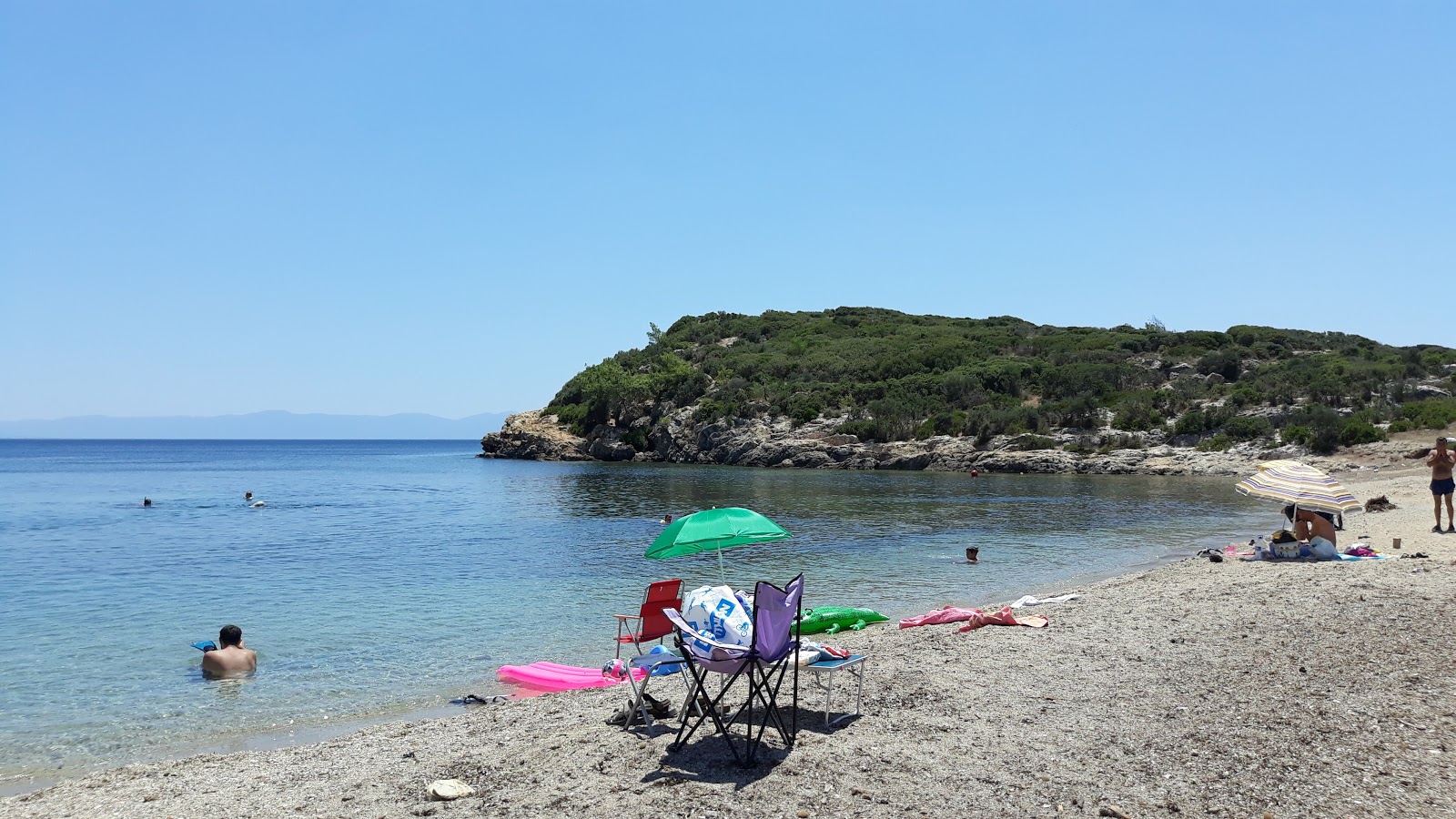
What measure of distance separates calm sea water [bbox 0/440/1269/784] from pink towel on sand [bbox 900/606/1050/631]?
2428 mm

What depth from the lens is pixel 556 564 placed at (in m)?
20.5

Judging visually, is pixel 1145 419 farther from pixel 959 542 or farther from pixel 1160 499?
pixel 959 542

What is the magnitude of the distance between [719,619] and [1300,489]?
12.3 meters

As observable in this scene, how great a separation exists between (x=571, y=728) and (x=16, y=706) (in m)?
6.73

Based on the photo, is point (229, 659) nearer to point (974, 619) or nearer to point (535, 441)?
point (974, 619)

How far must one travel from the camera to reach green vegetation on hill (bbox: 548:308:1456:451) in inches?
2037

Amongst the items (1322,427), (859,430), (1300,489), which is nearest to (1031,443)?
(859,430)

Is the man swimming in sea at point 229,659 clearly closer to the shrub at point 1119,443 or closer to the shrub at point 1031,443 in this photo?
the shrub at point 1119,443

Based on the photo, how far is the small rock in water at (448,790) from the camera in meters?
5.68

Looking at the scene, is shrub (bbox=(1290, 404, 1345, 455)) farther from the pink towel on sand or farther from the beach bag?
the beach bag

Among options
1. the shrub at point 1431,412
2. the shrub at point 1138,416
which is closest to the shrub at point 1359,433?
the shrub at point 1431,412

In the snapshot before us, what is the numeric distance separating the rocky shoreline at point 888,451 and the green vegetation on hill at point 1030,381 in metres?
1.27

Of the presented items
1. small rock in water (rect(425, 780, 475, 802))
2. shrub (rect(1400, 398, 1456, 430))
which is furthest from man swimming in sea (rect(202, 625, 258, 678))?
shrub (rect(1400, 398, 1456, 430))

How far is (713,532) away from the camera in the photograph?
27.6 feet
